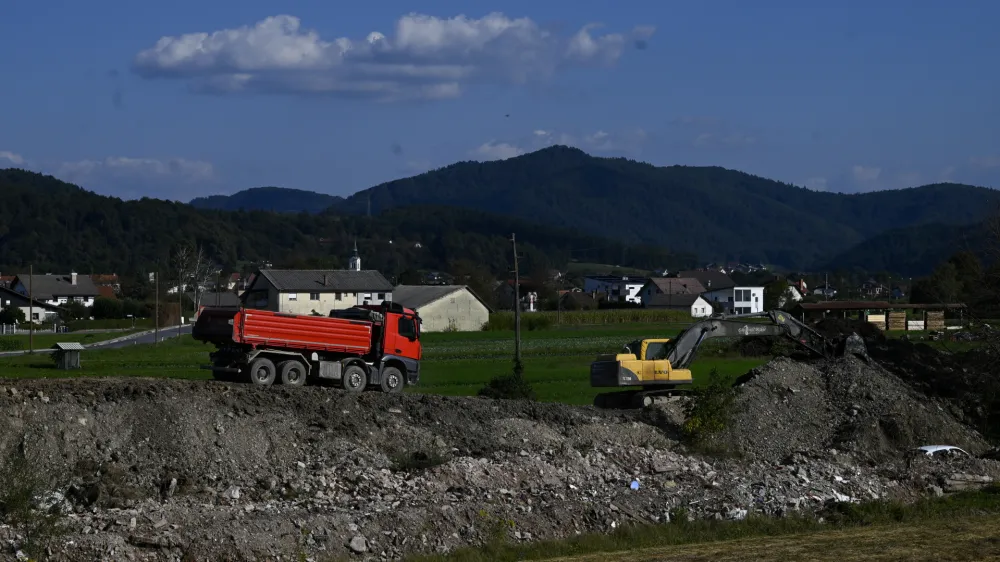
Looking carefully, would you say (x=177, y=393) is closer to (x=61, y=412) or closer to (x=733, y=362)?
(x=61, y=412)

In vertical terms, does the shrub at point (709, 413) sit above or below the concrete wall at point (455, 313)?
below

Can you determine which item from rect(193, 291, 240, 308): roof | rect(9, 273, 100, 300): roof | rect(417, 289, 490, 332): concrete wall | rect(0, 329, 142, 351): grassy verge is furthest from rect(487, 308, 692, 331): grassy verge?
rect(9, 273, 100, 300): roof

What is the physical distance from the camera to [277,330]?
3284 centimetres

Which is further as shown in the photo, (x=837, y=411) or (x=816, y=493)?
(x=837, y=411)

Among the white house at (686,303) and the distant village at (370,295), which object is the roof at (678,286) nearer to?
the distant village at (370,295)

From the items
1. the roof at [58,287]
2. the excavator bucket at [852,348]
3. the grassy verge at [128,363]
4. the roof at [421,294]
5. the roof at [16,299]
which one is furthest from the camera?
the roof at [58,287]

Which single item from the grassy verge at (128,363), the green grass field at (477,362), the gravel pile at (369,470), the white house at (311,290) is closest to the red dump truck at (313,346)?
the gravel pile at (369,470)

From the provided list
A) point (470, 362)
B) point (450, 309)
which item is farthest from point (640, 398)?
point (450, 309)

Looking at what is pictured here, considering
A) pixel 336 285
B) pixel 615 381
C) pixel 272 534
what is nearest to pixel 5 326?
pixel 336 285

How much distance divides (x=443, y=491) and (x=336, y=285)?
87.3 m

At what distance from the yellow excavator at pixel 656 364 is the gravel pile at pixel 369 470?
5.73ft

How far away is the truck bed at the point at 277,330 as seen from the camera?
32219 millimetres

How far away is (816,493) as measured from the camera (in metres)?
26.1

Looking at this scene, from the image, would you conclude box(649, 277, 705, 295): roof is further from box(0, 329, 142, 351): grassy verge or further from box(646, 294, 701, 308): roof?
box(0, 329, 142, 351): grassy verge
